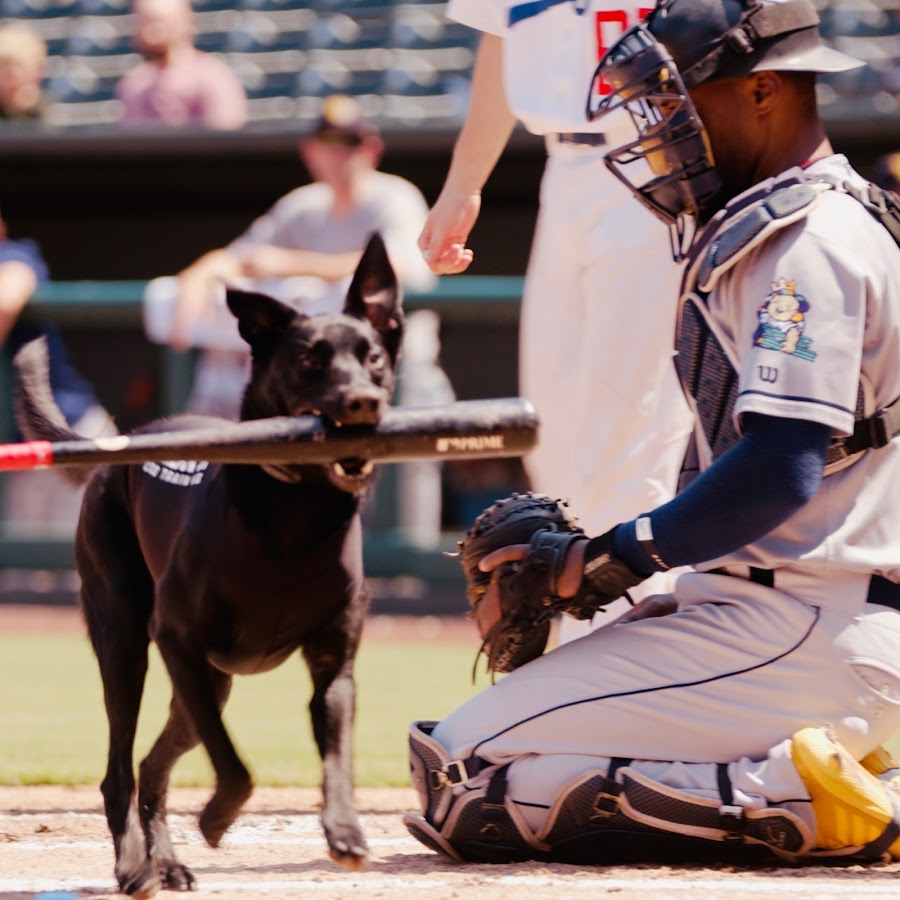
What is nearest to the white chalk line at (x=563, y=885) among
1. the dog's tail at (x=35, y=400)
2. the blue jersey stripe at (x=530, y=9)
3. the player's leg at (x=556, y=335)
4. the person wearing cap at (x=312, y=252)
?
the dog's tail at (x=35, y=400)

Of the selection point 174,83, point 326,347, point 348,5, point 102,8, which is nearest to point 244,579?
point 326,347

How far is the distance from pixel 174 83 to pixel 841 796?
8578 mm

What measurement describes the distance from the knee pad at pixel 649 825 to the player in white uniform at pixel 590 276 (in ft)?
3.43

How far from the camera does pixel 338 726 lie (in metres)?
3.57

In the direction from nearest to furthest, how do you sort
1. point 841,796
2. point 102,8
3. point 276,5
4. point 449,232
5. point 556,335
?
point 841,796
point 449,232
point 556,335
point 276,5
point 102,8

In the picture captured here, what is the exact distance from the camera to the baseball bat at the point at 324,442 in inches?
124

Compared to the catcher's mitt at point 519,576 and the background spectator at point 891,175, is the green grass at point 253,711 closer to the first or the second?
the catcher's mitt at point 519,576

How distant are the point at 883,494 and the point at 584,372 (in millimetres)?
1353

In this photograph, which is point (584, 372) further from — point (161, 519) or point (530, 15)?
point (161, 519)

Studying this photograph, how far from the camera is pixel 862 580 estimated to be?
3.44 metres

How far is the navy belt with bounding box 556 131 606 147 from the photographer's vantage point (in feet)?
15.3

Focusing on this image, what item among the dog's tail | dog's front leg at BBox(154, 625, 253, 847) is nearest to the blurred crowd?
the dog's tail

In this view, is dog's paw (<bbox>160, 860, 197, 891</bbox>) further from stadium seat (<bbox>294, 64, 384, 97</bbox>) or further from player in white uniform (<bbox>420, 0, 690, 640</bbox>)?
stadium seat (<bbox>294, 64, 384, 97</bbox>)

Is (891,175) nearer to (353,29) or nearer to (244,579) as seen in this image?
(244,579)
